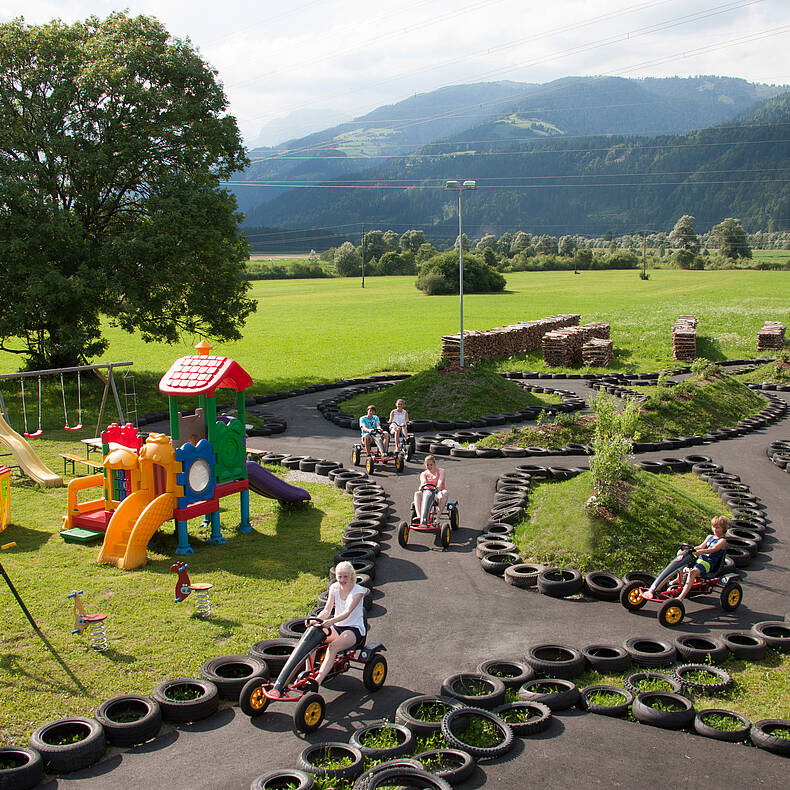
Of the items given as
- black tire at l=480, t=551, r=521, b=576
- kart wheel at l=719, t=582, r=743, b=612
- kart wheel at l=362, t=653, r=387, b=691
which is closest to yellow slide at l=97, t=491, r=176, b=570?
black tire at l=480, t=551, r=521, b=576

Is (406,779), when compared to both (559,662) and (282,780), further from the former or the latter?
(559,662)

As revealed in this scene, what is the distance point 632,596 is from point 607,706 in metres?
3.15

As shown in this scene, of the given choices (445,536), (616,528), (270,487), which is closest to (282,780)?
(445,536)

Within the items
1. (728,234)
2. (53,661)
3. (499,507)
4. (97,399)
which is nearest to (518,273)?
(728,234)

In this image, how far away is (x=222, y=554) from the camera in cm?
1343

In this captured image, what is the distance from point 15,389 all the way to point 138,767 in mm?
28106

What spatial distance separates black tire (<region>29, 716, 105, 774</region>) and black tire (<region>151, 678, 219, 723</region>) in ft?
2.36

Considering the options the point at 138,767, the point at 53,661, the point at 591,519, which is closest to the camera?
the point at 138,767

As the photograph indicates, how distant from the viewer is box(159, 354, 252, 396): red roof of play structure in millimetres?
13859

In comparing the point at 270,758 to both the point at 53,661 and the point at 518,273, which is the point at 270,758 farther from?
the point at 518,273

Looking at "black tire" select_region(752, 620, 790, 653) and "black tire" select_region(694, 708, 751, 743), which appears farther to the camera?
"black tire" select_region(752, 620, 790, 653)

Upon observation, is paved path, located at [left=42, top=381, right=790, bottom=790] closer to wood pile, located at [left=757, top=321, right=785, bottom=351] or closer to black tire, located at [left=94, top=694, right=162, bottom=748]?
black tire, located at [left=94, top=694, right=162, bottom=748]

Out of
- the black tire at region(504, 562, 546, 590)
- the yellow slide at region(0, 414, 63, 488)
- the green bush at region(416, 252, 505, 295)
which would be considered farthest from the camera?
the green bush at region(416, 252, 505, 295)

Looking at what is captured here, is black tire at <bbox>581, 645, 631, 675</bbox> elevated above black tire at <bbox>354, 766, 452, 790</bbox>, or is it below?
below
